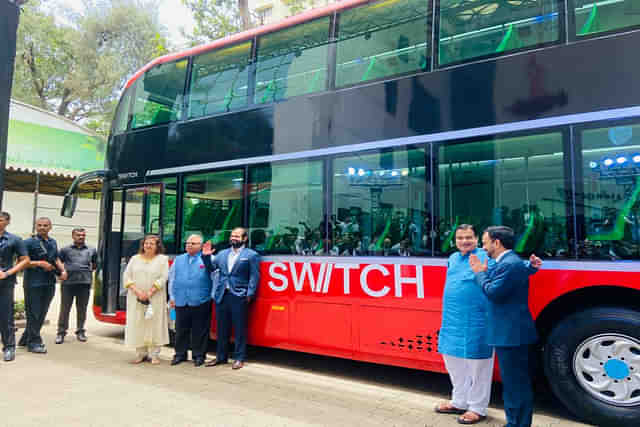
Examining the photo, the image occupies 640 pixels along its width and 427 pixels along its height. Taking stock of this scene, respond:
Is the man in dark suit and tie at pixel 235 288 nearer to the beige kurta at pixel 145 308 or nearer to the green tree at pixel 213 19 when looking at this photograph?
the beige kurta at pixel 145 308

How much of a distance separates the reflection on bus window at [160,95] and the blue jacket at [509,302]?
522 cm

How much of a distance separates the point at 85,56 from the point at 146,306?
25407 mm

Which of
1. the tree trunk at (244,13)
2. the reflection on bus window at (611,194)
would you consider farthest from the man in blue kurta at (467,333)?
the tree trunk at (244,13)

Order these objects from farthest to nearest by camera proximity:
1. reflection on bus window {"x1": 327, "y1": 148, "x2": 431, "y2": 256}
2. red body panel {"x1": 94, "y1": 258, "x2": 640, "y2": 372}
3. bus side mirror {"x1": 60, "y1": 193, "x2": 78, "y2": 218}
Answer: bus side mirror {"x1": 60, "y1": 193, "x2": 78, "y2": 218} < reflection on bus window {"x1": 327, "y1": 148, "x2": 431, "y2": 256} < red body panel {"x1": 94, "y1": 258, "x2": 640, "y2": 372}

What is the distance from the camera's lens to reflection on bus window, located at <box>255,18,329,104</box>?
19.6ft

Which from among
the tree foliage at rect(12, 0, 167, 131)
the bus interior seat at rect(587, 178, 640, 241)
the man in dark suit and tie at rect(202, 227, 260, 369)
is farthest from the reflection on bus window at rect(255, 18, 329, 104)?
the tree foliage at rect(12, 0, 167, 131)

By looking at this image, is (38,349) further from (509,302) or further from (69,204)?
(509,302)

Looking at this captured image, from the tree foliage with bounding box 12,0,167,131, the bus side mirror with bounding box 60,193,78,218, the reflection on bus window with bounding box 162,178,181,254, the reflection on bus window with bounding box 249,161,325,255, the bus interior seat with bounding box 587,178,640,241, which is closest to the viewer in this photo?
the bus interior seat with bounding box 587,178,640,241

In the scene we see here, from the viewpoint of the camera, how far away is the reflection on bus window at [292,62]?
5984 millimetres

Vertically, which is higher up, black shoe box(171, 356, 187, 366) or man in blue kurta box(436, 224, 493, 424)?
man in blue kurta box(436, 224, 493, 424)

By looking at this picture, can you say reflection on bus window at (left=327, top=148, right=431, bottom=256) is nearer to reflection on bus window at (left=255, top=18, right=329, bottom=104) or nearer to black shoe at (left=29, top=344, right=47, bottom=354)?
reflection on bus window at (left=255, top=18, right=329, bottom=104)

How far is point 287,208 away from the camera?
5965mm

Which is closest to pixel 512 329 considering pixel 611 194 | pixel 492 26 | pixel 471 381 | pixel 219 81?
pixel 471 381

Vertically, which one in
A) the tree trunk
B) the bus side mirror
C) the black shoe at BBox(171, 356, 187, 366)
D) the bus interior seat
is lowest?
the black shoe at BBox(171, 356, 187, 366)
